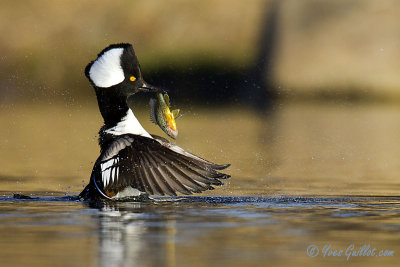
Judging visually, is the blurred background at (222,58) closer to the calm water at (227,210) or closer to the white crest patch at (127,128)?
the calm water at (227,210)

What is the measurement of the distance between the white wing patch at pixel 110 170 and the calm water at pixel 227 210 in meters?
0.24

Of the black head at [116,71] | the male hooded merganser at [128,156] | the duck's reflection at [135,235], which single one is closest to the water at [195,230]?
the duck's reflection at [135,235]

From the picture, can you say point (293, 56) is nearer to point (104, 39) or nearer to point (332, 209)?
point (104, 39)

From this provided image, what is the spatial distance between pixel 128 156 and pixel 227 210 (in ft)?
3.33

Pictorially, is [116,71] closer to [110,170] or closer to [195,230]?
[110,170]

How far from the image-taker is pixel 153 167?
8.31 m

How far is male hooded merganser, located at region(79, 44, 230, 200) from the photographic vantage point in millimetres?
8281

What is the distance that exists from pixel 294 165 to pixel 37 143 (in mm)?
5042

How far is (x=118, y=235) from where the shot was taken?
264 inches

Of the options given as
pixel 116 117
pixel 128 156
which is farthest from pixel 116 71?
pixel 128 156

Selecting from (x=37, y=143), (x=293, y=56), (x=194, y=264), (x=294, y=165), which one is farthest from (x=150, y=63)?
(x=194, y=264)

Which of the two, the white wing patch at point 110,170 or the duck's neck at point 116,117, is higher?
the duck's neck at point 116,117

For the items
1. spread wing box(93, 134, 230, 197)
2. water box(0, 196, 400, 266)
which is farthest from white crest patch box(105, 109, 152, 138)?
water box(0, 196, 400, 266)

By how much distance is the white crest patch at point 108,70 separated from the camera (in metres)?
8.65
